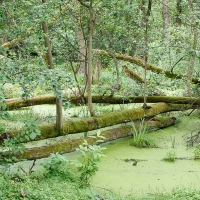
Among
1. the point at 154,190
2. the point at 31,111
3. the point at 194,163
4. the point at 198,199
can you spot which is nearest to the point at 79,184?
the point at 154,190

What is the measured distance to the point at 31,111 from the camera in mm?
7160

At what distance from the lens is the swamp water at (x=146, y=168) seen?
4.01 m

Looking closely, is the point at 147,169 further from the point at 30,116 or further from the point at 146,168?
the point at 30,116

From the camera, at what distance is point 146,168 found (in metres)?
4.55

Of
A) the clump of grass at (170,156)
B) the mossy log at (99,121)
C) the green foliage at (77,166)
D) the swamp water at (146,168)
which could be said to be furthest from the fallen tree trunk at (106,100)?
the green foliage at (77,166)

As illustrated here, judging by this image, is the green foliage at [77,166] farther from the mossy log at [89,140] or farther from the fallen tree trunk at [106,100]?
the fallen tree trunk at [106,100]

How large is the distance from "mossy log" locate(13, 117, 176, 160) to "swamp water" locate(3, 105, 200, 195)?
0.39 feet

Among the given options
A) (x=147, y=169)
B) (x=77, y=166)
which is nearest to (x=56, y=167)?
(x=77, y=166)

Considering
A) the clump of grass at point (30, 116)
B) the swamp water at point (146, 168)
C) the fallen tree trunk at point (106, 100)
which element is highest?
the fallen tree trunk at point (106, 100)

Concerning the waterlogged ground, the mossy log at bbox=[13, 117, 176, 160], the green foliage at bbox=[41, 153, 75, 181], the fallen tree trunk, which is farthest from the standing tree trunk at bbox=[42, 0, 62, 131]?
the fallen tree trunk

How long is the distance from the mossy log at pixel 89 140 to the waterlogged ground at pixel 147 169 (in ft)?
0.48

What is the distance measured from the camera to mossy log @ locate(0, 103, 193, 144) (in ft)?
15.6

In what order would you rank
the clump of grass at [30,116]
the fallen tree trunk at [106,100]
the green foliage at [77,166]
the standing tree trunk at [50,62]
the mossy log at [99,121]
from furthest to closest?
the clump of grass at [30,116] < the fallen tree trunk at [106,100] < the mossy log at [99,121] < the standing tree trunk at [50,62] < the green foliage at [77,166]

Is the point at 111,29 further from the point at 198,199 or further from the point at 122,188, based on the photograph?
the point at 198,199
